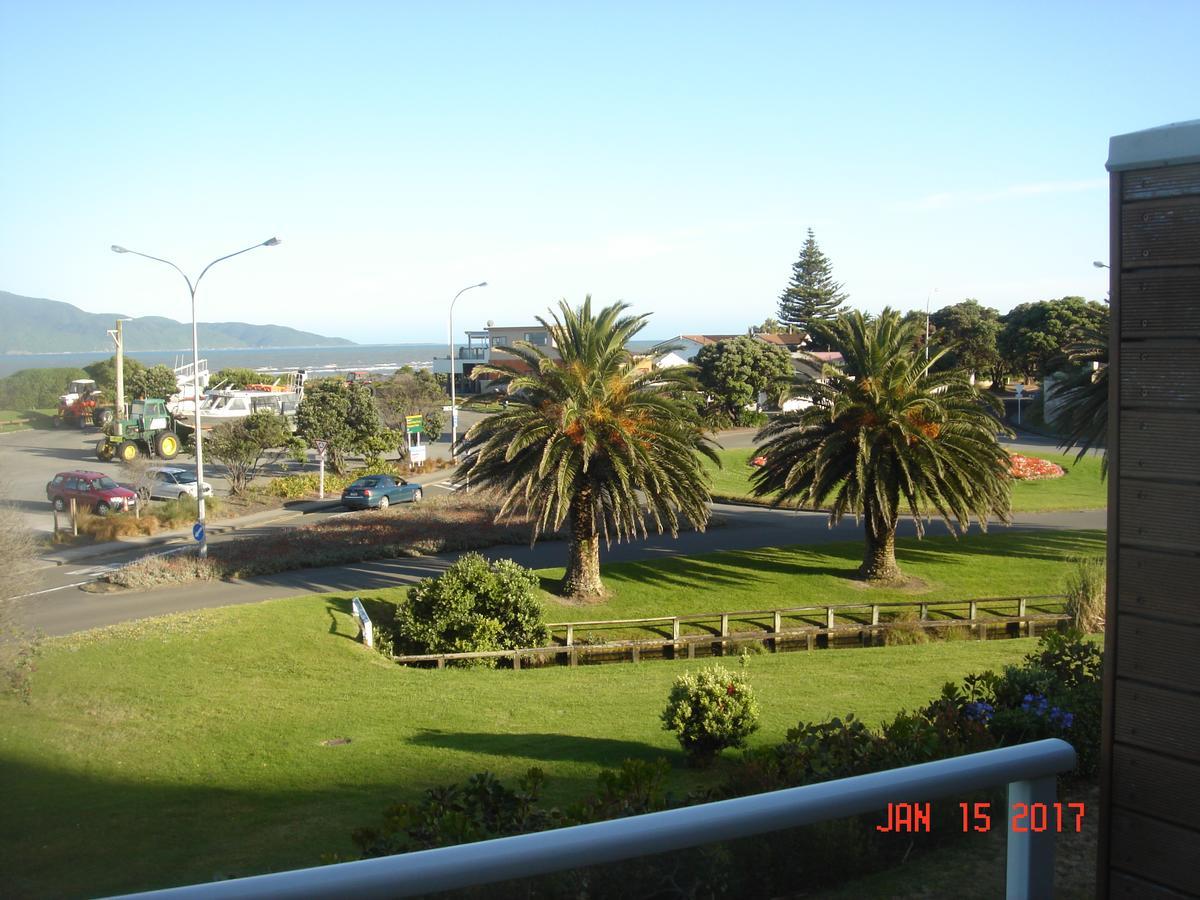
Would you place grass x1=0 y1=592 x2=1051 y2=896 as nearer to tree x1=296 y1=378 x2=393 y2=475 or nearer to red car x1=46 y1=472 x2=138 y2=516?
red car x1=46 y1=472 x2=138 y2=516

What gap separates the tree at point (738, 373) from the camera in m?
66.5

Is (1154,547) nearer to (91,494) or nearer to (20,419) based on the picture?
(20,419)

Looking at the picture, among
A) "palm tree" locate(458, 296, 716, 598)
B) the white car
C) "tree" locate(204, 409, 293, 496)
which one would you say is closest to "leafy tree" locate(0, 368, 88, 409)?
the white car

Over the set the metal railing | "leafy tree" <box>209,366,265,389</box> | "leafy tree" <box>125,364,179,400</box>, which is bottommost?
the metal railing

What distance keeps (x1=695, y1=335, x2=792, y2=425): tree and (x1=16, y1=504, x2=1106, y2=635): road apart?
26933 millimetres

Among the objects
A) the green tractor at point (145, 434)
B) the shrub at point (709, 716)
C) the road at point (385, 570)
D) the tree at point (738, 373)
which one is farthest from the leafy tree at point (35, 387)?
the tree at point (738, 373)

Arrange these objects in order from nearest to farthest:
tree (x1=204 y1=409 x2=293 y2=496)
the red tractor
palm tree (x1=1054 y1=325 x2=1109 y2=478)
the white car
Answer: palm tree (x1=1054 y1=325 x2=1109 y2=478), the white car, tree (x1=204 y1=409 x2=293 y2=496), the red tractor

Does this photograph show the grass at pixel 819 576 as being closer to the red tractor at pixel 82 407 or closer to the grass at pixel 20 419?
the grass at pixel 20 419

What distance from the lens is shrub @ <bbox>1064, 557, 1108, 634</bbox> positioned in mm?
20938

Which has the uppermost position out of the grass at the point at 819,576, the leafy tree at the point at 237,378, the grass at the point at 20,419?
the leafy tree at the point at 237,378

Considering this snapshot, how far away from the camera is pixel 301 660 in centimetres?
1909

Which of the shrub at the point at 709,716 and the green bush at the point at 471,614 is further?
the green bush at the point at 471,614

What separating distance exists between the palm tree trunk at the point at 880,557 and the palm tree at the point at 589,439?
190 inches

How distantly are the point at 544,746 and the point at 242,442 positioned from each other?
33.1 meters
